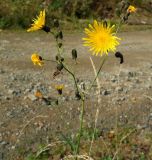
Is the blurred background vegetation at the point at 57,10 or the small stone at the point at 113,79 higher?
the small stone at the point at 113,79

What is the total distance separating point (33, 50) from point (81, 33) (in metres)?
2.68

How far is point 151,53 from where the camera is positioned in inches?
474

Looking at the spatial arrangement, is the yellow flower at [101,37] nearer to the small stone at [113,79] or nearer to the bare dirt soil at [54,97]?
the bare dirt soil at [54,97]

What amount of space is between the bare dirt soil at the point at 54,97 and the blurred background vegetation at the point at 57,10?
192cm

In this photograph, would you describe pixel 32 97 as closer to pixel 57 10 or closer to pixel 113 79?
pixel 113 79

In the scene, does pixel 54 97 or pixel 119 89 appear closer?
pixel 54 97

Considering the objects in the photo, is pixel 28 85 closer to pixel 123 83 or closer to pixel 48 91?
pixel 48 91

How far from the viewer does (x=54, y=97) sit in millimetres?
7969

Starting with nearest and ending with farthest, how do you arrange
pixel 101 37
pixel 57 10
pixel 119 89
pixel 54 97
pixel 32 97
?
pixel 101 37
pixel 32 97
pixel 54 97
pixel 119 89
pixel 57 10

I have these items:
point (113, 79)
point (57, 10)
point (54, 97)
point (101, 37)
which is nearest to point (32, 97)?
point (54, 97)

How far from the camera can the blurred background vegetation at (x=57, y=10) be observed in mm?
14347

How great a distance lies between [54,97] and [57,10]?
27.1 feet

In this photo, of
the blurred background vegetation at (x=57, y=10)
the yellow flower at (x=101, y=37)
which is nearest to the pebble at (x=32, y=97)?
the yellow flower at (x=101, y=37)

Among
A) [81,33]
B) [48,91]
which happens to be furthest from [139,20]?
[48,91]
